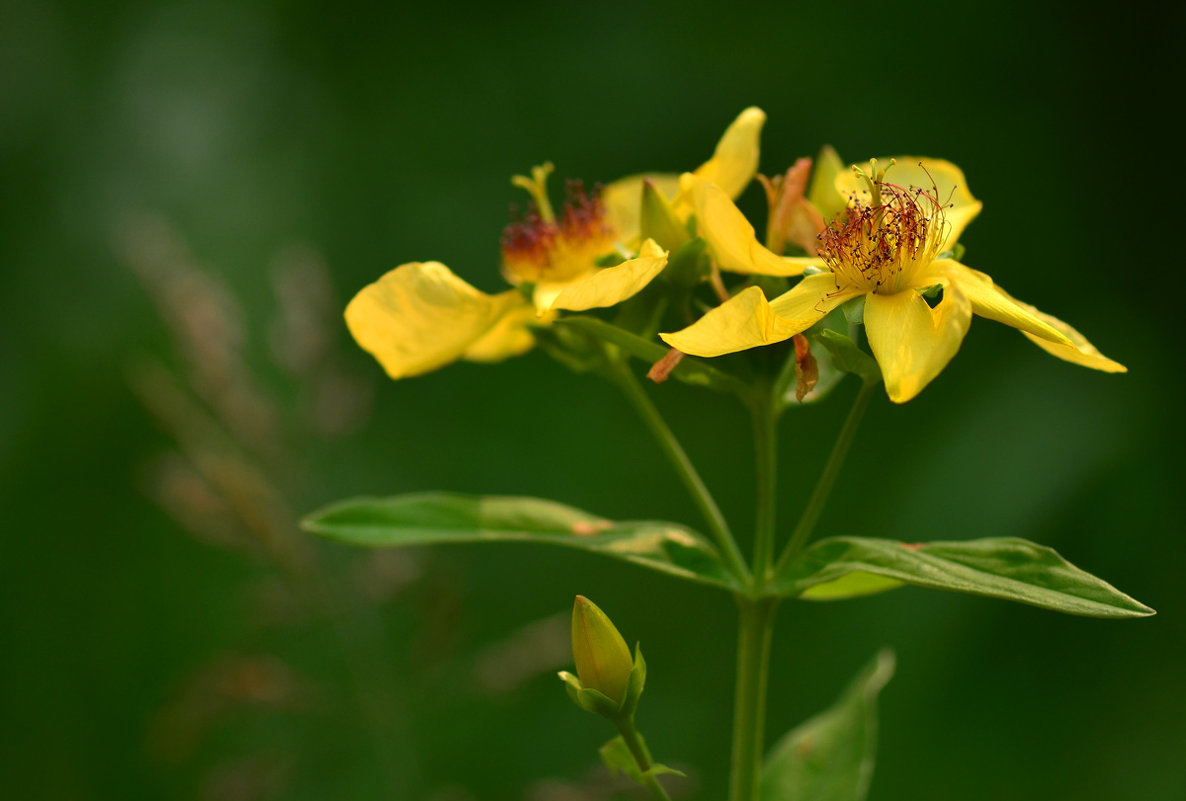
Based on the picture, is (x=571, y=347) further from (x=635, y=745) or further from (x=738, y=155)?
(x=635, y=745)

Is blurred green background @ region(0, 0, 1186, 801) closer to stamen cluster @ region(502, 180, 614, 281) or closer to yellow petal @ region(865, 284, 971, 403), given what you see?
stamen cluster @ region(502, 180, 614, 281)

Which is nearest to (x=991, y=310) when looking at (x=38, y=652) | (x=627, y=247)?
(x=627, y=247)

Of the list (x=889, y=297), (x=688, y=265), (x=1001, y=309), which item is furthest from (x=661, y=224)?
(x=1001, y=309)

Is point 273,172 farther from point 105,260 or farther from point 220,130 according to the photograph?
point 105,260

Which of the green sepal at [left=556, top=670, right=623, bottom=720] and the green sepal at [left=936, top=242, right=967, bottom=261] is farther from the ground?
the green sepal at [left=936, top=242, right=967, bottom=261]

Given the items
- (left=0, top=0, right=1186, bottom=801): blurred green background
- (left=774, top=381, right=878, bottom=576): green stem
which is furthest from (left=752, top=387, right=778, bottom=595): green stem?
(left=0, top=0, right=1186, bottom=801): blurred green background

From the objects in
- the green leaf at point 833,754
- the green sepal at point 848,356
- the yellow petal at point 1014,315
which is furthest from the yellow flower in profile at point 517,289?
the green leaf at point 833,754
